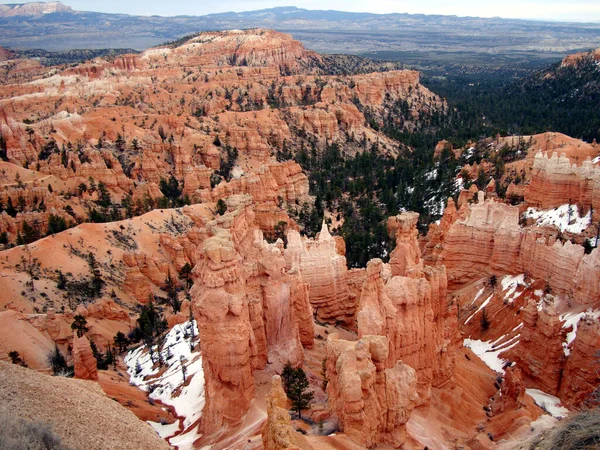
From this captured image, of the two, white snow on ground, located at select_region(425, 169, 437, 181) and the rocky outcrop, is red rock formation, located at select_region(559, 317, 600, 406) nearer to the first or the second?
the rocky outcrop

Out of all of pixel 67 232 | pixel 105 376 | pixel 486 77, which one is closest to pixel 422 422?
pixel 105 376

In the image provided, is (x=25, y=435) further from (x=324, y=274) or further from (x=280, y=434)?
(x=324, y=274)

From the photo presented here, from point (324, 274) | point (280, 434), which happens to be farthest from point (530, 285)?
point (280, 434)

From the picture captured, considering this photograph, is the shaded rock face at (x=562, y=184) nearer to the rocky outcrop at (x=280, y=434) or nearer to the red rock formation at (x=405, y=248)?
the red rock formation at (x=405, y=248)

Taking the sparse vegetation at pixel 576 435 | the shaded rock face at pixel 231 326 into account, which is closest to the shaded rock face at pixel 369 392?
the shaded rock face at pixel 231 326

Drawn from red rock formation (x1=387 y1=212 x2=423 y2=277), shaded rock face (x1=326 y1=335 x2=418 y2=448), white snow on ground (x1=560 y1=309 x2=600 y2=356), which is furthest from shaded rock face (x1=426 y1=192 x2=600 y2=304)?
shaded rock face (x1=326 y1=335 x2=418 y2=448)

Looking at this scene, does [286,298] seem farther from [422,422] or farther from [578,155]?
[578,155]

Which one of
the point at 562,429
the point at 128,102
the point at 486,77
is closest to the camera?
the point at 562,429
